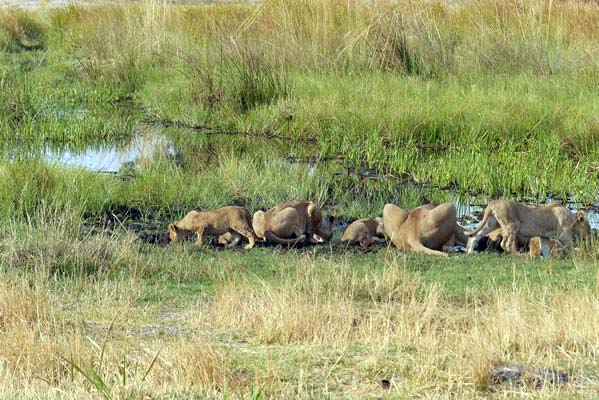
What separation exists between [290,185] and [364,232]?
2.16 metres

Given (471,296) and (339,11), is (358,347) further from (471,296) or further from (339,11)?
(339,11)

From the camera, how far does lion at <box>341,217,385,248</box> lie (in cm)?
890

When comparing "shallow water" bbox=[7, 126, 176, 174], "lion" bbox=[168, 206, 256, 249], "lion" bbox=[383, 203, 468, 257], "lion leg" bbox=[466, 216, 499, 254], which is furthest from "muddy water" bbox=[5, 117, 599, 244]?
"lion leg" bbox=[466, 216, 499, 254]

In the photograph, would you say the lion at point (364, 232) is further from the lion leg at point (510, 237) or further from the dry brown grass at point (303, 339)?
the dry brown grass at point (303, 339)

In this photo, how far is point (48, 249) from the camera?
794 centimetres

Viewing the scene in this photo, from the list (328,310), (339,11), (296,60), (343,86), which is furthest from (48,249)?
(339,11)

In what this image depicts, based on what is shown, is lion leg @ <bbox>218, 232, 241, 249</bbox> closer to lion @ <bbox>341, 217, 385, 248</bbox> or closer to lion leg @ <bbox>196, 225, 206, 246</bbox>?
lion leg @ <bbox>196, 225, 206, 246</bbox>

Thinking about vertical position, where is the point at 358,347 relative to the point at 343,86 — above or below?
above

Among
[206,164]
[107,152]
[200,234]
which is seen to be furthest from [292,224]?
[107,152]

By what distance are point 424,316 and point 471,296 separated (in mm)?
891

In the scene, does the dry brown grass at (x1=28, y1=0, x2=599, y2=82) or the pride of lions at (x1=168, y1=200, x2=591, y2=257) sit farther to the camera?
the dry brown grass at (x1=28, y1=0, x2=599, y2=82)

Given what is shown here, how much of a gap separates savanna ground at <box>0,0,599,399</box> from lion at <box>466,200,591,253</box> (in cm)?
27

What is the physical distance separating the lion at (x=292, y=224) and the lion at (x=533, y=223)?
1305 mm

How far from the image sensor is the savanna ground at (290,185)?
5.61 m
